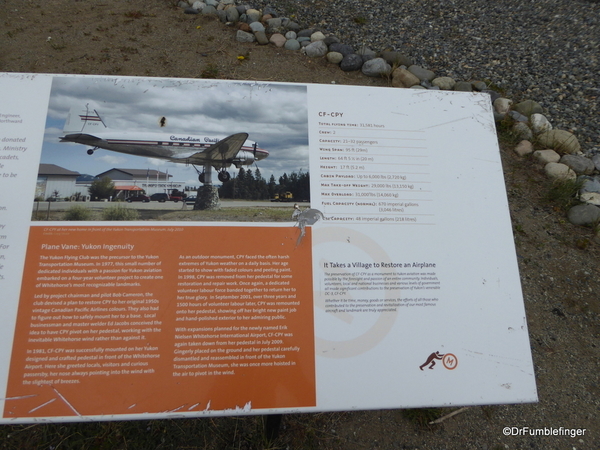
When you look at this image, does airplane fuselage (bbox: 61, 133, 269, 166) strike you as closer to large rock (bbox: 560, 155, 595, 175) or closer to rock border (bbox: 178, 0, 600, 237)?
rock border (bbox: 178, 0, 600, 237)

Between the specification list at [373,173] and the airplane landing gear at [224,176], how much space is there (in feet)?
2.00

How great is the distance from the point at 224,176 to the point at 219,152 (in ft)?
0.53

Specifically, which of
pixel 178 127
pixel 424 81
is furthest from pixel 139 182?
pixel 424 81

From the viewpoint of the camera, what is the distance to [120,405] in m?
1.85

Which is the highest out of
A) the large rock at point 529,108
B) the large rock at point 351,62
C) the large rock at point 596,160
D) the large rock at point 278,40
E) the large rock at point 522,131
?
the large rock at point 278,40

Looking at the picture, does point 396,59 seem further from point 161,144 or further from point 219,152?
point 161,144

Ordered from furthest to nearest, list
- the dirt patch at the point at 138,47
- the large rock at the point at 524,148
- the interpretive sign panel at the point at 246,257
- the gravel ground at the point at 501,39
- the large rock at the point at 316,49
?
the large rock at the point at 316,49 < the dirt patch at the point at 138,47 < the gravel ground at the point at 501,39 < the large rock at the point at 524,148 < the interpretive sign panel at the point at 246,257

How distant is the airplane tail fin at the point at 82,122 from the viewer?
2217 mm

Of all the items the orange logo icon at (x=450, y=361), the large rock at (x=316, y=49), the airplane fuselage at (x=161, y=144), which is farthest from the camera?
the large rock at (x=316, y=49)

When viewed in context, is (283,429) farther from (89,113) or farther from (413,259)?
(89,113)

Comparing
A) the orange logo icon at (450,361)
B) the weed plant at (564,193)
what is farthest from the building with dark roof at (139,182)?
the weed plant at (564,193)

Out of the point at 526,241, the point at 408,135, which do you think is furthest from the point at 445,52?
the point at 408,135

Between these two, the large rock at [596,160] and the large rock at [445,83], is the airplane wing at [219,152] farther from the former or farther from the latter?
the large rock at [596,160]

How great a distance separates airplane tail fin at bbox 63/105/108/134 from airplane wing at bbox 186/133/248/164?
66 cm
